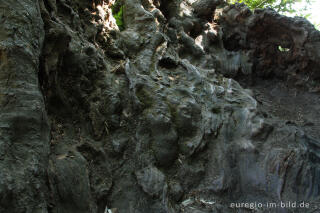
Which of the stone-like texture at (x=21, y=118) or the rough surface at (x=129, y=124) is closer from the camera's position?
the stone-like texture at (x=21, y=118)

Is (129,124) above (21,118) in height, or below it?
below

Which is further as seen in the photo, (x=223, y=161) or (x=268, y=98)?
(x=268, y=98)

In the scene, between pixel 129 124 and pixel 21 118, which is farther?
pixel 129 124

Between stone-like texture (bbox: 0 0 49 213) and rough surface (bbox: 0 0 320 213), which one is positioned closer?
stone-like texture (bbox: 0 0 49 213)

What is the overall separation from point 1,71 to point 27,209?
144 centimetres

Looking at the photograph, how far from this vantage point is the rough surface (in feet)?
8.16

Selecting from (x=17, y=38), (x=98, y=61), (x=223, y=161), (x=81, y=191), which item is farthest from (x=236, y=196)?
(x=17, y=38)

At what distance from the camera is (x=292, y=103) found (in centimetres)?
665

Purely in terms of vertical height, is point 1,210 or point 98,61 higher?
point 98,61

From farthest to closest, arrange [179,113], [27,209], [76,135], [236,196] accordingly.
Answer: [179,113] < [236,196] < [76,135] < [27,209]

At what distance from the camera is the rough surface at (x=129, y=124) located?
2.49 m

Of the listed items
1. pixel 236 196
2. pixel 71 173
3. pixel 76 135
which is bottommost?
pixel 236 196

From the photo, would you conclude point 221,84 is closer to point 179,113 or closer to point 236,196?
point 179,113

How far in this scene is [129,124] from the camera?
169 inches
